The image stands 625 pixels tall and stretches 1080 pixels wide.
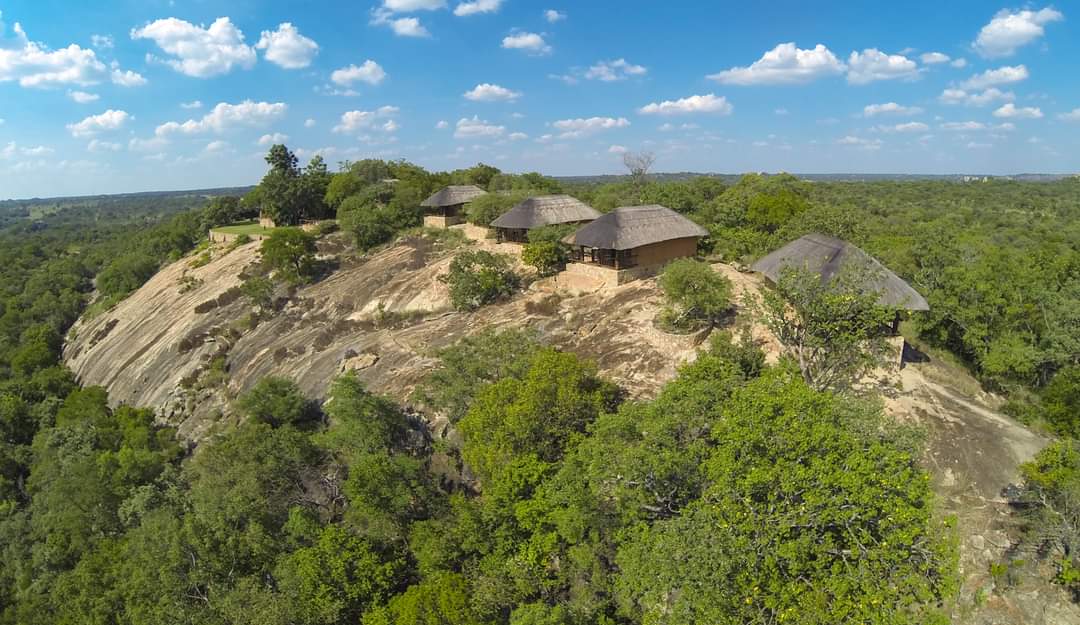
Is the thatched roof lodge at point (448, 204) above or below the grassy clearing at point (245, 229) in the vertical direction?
above

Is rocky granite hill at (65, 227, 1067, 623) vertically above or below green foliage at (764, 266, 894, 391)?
below

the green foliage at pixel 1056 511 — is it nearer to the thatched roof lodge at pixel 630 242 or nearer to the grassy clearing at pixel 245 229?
the thatched roof lodge at pixel 630 242

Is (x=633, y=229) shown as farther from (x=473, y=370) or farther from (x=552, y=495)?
(x=552, y=495)

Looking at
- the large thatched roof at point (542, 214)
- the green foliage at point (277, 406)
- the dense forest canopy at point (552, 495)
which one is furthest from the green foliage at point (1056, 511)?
the large thatched roof at point (542, 214)

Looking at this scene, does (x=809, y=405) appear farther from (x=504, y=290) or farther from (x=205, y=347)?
(x=205, y=347)

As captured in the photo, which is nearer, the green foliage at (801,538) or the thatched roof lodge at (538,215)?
the green foliage at (801,538)

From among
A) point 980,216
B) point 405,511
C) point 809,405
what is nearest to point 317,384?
point 405,511

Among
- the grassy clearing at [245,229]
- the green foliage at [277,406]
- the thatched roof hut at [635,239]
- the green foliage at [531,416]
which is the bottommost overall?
the green foliage at [277,406]

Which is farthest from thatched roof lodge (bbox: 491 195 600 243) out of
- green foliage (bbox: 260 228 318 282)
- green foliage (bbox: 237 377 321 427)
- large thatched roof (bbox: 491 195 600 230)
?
green foliage (bbox: 237 377 321 427)

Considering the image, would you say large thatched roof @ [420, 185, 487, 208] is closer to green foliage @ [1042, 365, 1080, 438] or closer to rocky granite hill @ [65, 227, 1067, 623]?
rocky granite hill @ [65, 227, 1067, 623]
